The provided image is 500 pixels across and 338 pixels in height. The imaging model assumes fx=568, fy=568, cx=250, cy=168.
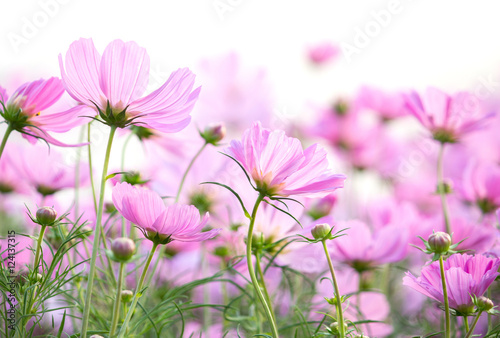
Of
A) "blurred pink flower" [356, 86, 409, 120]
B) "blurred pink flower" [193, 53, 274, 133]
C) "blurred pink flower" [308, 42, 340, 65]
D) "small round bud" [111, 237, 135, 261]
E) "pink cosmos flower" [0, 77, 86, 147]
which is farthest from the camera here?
"blurred pink flower" [308, 42, 340, 65]

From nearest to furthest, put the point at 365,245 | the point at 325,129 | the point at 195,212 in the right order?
1. the point at 195,212
2. the point at 365,245
3. the point at 325,129

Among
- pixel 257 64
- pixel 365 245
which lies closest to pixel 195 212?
pixel 365 245

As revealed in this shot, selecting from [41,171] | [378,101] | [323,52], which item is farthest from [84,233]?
[323,52]

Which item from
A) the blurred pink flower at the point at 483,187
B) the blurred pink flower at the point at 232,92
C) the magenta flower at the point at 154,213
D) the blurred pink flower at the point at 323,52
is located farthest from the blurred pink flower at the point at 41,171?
the blurred pink flower at the point at 323,52

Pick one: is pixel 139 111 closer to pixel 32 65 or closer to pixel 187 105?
pixel 187 105

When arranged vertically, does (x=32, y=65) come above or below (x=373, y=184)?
above

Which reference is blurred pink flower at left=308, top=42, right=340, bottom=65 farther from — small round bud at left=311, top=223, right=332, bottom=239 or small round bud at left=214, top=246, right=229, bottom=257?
small round bud at left=311, top=223, right=332, bottom=239

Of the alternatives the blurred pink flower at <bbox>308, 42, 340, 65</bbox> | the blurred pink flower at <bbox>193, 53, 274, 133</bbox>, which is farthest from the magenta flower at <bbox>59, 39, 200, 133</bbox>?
the blurred pink flower at <bbox>308, 42, 340, 65</bbox>
